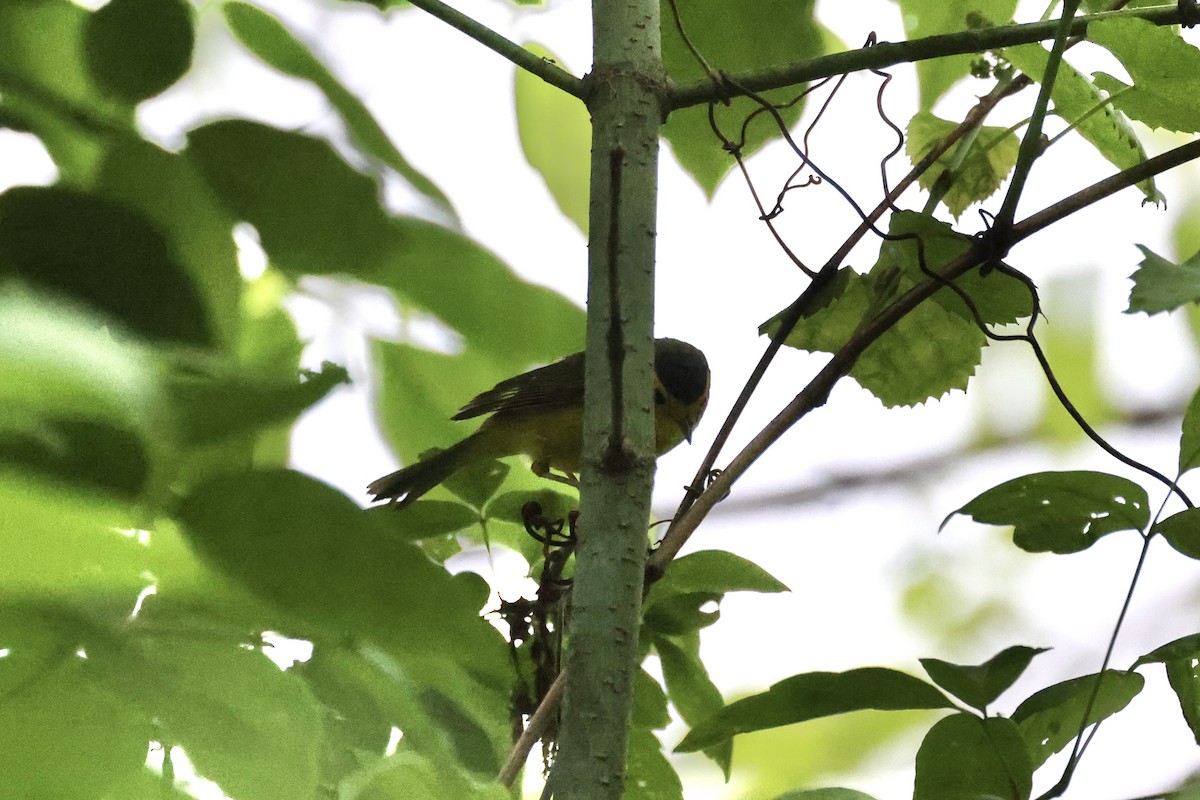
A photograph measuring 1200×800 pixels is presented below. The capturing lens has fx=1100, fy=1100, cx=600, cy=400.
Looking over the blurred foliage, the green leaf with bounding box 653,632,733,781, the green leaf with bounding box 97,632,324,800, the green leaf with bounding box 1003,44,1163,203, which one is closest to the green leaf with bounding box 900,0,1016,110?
the blurred foliage

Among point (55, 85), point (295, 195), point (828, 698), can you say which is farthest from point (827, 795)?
point (55, 85)

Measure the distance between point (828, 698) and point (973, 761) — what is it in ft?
0.27

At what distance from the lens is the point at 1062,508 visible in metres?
0.62

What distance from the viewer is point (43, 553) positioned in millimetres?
246

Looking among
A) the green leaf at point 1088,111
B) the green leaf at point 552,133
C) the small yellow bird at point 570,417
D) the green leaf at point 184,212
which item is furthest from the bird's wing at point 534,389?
the green leaf at point 1088,111

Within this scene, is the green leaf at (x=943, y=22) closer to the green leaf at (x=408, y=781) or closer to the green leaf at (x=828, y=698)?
the green leaf at (x=828, y=698)

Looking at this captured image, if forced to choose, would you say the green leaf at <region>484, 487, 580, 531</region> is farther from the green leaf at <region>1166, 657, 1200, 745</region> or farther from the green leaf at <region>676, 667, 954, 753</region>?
the green leaf at <region>1166, 657, 1200, 745</region>

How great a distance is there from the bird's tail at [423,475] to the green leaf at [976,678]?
33cm

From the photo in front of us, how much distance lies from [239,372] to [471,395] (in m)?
0.37

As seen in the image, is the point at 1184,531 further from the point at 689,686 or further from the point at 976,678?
the point at 689,686

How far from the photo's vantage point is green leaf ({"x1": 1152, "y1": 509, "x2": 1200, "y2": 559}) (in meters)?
0.58

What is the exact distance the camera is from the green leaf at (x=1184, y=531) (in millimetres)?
582

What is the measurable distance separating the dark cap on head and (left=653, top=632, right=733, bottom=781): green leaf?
42.7 inches

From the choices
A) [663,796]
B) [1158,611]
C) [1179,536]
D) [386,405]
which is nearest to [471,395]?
[386,405]
